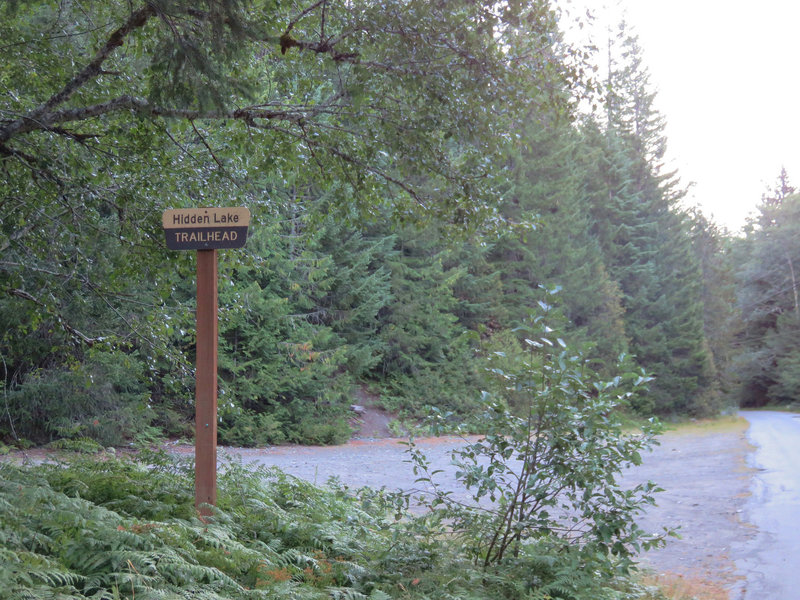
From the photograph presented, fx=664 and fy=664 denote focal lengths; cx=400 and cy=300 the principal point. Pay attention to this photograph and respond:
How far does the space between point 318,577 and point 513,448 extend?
5.24 ft

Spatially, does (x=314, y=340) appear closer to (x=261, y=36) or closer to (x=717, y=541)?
(x=717, y=541)

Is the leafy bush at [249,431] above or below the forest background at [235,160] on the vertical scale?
below

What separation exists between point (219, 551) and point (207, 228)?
2.25m

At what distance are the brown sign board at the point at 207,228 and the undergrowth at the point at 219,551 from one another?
187 cm

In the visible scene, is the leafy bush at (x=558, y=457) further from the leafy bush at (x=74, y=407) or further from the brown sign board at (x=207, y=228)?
the leafy bush at (x=74, y=407)

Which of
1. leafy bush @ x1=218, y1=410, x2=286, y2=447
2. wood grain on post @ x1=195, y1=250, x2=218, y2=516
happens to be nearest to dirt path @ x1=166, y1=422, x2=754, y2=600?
leafy bush @ x1=218, y1=410, x2=286, y2=447

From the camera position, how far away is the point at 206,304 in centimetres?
482

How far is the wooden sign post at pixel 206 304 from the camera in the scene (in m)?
4.68

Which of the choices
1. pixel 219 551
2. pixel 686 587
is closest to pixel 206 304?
pixel 219 551

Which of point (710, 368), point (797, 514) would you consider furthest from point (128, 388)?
point (710, 368)

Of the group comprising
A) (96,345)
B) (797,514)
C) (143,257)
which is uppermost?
(143,257)

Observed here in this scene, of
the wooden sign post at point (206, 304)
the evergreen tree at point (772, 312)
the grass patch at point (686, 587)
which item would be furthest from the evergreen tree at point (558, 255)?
the wooden sign post at point (206, 304)

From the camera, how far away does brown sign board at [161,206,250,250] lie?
15.8ft

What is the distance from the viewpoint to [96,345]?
6.71 m
